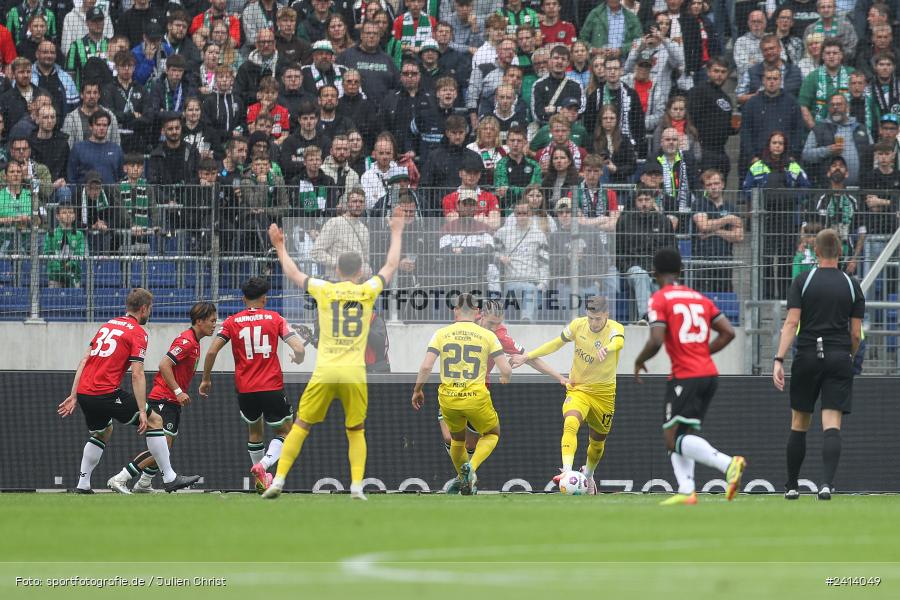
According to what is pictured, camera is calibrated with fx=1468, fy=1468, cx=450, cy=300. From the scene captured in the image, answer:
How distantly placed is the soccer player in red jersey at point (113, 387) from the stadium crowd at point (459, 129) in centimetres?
233

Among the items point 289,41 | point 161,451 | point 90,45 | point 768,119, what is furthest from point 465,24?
point 161,451

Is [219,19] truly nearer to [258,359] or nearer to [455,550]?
[258,359]

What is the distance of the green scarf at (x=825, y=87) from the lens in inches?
747

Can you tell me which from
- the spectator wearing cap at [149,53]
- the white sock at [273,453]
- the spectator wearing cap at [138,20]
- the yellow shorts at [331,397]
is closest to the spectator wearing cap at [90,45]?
the spectator wearing cap at [138,20]

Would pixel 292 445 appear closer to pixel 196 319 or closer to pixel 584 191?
pixel 196 319

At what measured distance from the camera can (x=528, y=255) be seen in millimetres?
16219

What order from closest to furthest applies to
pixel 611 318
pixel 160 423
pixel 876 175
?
pixel 160 423
pixel 611 318
pixel 876 175

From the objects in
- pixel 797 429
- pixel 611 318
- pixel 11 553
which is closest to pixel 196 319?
pixel 611 318

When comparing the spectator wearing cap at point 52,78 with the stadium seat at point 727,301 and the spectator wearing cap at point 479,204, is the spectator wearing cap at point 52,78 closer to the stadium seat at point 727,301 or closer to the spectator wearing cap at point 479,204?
the spectator wearing cap at point 479,204

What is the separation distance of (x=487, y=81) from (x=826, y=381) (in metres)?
8.72

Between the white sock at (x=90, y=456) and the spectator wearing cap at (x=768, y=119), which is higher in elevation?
the spectator wearing cap at (x=768, y=119)

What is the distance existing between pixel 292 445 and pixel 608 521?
3462 mm

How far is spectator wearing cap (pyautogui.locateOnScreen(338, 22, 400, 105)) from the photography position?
1942 cm

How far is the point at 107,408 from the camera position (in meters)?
14.3
